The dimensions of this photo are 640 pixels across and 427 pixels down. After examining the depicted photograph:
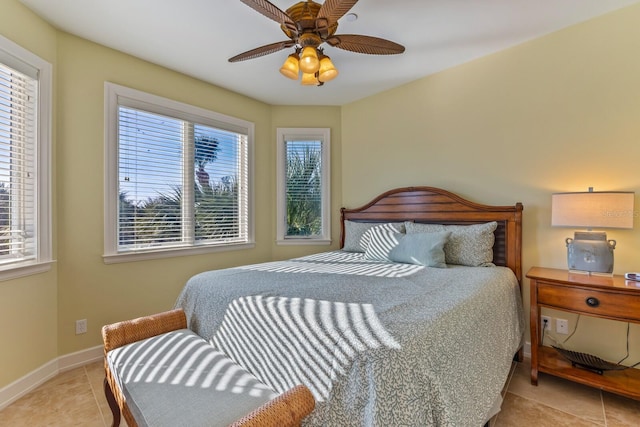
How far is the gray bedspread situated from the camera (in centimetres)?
99

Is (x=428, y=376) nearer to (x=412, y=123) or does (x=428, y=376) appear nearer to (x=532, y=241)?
(x=532, y=241)

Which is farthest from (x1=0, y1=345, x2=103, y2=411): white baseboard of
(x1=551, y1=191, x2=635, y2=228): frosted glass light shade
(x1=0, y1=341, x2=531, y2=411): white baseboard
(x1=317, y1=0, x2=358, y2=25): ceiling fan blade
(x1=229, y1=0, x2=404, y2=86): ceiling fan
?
(x1=551, y1=191, x2=635, y2=228): frosted glass light shade

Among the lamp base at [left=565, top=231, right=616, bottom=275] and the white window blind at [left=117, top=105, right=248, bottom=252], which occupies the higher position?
the white window blind at [left=117, top=105, right=248, bottom=252]

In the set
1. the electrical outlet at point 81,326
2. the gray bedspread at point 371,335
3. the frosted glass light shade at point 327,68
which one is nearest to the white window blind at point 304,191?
the gray bedspread at point 371,335

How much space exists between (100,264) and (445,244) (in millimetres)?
2926

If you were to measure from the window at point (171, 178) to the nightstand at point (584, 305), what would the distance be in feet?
9.50

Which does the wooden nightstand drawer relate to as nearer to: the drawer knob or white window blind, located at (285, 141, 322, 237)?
the drawer knob

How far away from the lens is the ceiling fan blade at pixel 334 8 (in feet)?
4.73

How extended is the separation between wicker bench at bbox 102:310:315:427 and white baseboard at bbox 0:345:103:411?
932 millimetres

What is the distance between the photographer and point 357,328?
1.12 meters

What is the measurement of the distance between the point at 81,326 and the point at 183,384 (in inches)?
72.7

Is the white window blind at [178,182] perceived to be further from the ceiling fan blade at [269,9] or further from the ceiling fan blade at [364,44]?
the ceiling fan blade at [364,44]

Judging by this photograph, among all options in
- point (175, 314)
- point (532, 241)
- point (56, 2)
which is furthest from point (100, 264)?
point (532, 241)

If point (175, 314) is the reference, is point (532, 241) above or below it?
above
